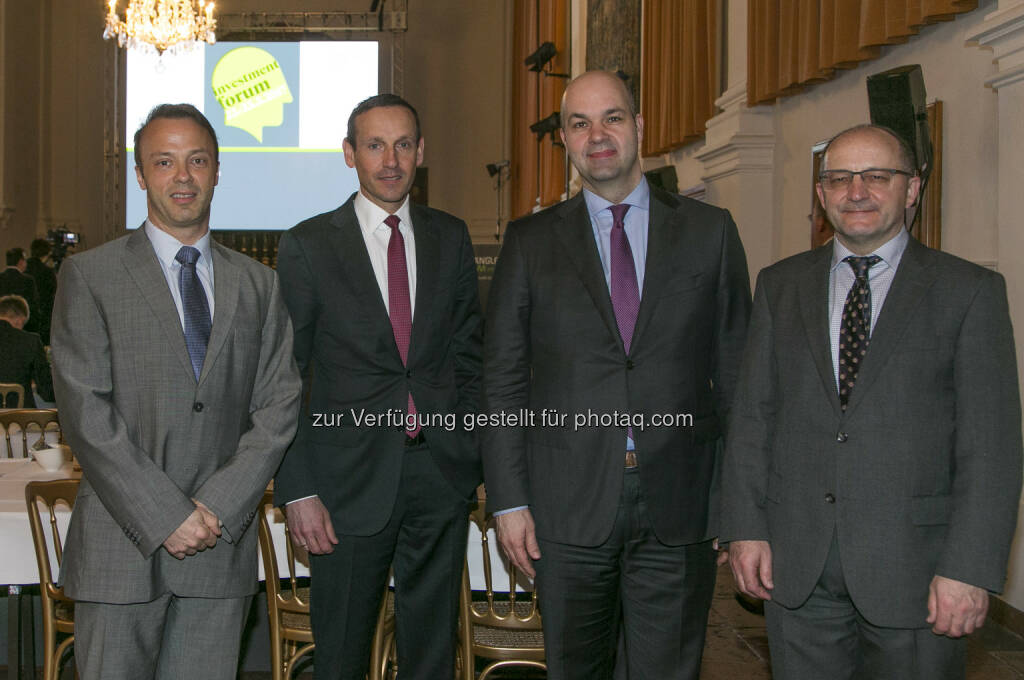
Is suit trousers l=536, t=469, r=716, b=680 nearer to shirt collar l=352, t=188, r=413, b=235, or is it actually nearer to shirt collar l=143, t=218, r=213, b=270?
shirt collar l=352, t=188, r=413, b=235

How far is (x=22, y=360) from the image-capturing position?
252 inches

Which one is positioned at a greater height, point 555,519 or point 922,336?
point 922,336

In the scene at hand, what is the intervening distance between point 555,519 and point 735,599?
2.67 metres

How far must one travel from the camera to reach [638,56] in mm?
8523

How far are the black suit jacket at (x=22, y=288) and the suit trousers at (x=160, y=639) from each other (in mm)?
6513

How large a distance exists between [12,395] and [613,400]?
5.52m

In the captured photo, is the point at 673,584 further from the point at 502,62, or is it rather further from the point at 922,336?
the point at 502,62

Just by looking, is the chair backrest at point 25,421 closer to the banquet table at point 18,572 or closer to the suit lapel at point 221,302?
the banquet table at point 18,572

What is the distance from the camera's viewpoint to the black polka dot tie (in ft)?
6.50

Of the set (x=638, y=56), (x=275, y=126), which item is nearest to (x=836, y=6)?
(x=638, y=56)

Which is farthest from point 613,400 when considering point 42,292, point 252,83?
point 252,83

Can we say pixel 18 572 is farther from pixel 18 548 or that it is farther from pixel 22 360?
pixel 22 360

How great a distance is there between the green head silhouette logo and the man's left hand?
12976 millimetres

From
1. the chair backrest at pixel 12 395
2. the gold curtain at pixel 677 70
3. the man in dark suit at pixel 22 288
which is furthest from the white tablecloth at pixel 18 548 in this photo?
the man in dark suit at pixel 22 288
